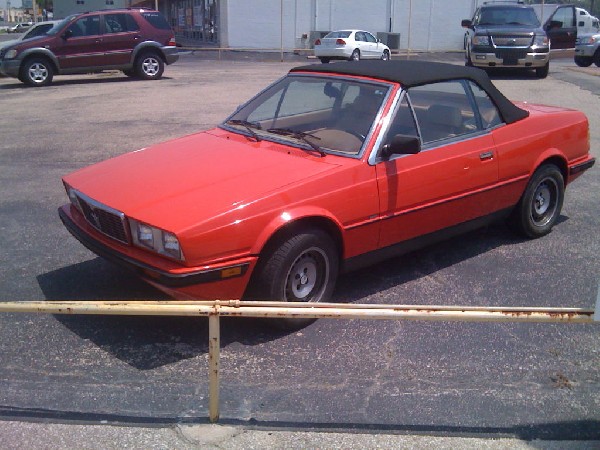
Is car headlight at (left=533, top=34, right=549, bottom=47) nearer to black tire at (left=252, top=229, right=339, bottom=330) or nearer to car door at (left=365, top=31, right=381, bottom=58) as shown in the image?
car door at (left=365, top=31, right=381, bottom=58)

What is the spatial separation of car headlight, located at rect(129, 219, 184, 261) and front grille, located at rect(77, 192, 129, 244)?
0.31 feet

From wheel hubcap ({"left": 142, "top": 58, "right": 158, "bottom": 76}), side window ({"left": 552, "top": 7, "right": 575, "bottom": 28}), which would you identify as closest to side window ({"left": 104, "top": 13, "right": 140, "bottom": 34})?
wheel hubcap ({"left": 142, "top": 58, "right": 158, "bottom": 76})

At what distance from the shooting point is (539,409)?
3518 millimetres

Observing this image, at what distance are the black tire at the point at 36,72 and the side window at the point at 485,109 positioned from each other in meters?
14.8

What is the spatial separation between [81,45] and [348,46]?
12.4m

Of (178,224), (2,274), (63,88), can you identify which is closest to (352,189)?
(178,224)

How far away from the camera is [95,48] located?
18.0m

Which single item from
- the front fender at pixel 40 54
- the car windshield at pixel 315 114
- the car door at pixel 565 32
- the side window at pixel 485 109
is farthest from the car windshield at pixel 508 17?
the car windshield at pixel 315 114

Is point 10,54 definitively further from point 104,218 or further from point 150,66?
point 104,218

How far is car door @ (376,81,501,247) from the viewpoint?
187 inches

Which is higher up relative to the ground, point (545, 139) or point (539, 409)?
point (545, 139)

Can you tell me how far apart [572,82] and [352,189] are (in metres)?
15.7

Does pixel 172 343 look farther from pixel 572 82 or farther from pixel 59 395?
pixel 572 82

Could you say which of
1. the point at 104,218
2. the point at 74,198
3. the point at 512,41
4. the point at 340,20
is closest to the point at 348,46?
the point at 512,41
